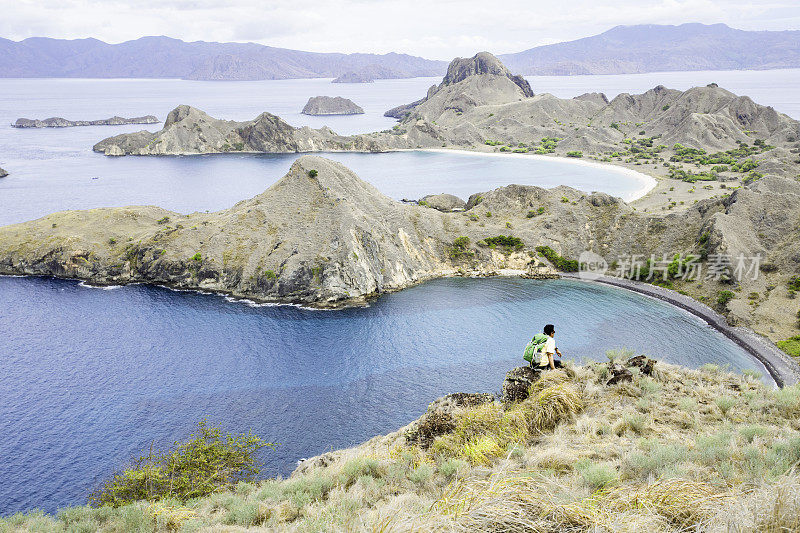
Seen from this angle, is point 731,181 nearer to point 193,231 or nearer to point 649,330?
point 649,330

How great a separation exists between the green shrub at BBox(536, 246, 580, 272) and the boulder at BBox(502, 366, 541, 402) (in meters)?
51.1

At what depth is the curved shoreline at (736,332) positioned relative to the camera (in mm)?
41625

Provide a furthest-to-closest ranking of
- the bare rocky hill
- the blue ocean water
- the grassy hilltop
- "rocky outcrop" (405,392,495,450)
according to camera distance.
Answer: the bare rocky hill
the blue ocean water
"rocky outcrop" (405,392,495,450)
the grassy hilltop

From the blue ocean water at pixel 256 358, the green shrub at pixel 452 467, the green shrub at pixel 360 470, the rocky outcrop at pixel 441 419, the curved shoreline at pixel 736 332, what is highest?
the green shrub at pixel 452 467

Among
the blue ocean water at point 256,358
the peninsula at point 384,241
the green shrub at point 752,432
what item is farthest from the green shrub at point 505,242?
the green shrub at point 752,432

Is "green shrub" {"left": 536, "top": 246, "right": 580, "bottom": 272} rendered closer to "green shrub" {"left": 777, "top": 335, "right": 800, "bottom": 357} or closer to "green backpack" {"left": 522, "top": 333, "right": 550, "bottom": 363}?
"green shrub" {"left": 777, "top": 335, "right": 800, "bottom": 357}

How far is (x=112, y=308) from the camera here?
191ft

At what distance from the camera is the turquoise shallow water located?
34.2 m

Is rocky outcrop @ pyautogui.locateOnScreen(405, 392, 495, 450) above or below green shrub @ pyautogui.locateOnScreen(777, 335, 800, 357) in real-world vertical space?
above

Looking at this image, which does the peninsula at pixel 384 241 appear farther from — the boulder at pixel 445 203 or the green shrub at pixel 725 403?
→ the green shrub at pixel 725 403

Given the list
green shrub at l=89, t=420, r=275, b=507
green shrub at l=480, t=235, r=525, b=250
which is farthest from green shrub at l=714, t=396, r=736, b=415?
green shrub at l=480, t=235, r=525, b=250

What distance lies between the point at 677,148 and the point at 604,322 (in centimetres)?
13719

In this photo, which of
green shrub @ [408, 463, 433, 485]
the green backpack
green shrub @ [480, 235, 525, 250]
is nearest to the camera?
green shrub @ [408, 463, 433, 485]

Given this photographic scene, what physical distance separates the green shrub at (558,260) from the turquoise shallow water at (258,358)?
13.4 feet
